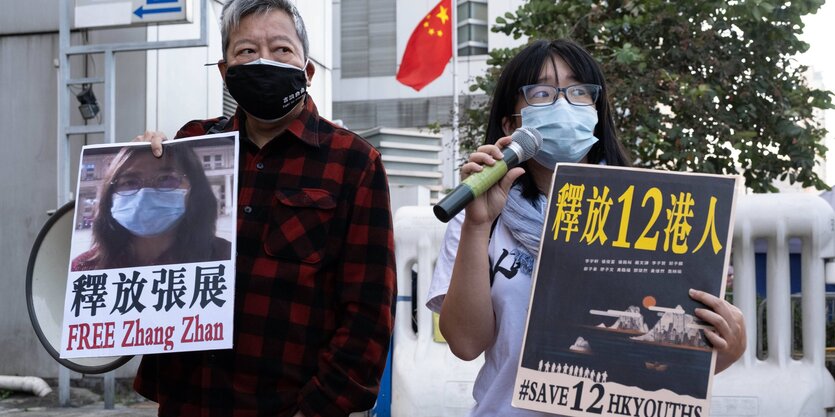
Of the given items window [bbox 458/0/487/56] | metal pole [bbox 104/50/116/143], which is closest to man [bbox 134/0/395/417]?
metal pole [bbox 104/50/116/143]

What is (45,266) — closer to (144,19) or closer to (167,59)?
(144,19)

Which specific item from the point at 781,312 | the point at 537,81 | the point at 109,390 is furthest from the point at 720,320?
the point at 109,390

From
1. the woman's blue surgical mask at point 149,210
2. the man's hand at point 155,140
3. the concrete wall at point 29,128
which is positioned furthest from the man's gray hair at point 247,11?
the concrete wall at point 29,128

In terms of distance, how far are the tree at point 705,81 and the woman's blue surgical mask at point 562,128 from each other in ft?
23.4

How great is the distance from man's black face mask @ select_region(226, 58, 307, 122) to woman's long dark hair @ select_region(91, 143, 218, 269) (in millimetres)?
209

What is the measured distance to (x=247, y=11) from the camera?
267cm

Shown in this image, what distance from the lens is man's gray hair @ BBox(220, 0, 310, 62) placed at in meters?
2.67

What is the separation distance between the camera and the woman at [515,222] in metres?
2.20

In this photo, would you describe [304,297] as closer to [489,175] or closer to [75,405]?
[489,175]

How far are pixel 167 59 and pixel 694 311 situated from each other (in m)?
7.62

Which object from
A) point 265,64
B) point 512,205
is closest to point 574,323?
point 512,205

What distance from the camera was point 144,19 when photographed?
778cm

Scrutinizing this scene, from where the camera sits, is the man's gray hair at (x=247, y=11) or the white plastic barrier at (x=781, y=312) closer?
the man's gray hair at (x=247, y=11)

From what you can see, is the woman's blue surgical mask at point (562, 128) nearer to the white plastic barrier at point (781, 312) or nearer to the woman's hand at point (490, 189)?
the woman's hand at point (490, 189)
